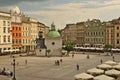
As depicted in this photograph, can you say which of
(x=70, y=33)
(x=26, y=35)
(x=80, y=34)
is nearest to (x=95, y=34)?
(x=80, y=34)

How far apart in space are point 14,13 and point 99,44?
142 feet

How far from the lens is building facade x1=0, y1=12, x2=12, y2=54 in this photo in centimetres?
9631

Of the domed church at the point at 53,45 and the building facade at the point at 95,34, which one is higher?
the building facade at the point at 95,34

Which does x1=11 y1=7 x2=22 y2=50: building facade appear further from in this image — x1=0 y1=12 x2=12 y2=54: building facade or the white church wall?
the white church wall

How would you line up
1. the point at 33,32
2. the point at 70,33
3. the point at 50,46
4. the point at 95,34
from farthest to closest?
the point at 70,33 < the point at 95,34 < the point at 33,32 < the point at 50,46

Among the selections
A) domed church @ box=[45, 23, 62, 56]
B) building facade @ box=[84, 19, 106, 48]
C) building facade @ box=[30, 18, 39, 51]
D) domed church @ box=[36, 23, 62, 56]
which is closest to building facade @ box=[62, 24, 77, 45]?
building facade @ box=[84, 19, 106, 48]

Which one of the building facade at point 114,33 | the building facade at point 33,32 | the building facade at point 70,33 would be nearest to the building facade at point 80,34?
the building facade at point 70,33

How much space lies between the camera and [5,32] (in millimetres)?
98500

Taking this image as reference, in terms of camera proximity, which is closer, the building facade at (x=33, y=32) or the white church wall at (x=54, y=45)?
the white church wall at (x=54, y=45)

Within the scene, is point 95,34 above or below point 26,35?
above

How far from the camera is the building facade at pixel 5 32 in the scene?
316 ft

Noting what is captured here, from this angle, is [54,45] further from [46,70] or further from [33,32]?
[46,70]

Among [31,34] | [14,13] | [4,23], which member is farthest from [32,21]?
[4,23]

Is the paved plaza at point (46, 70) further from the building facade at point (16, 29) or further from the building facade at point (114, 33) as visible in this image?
the building facade at point (114, 33)
